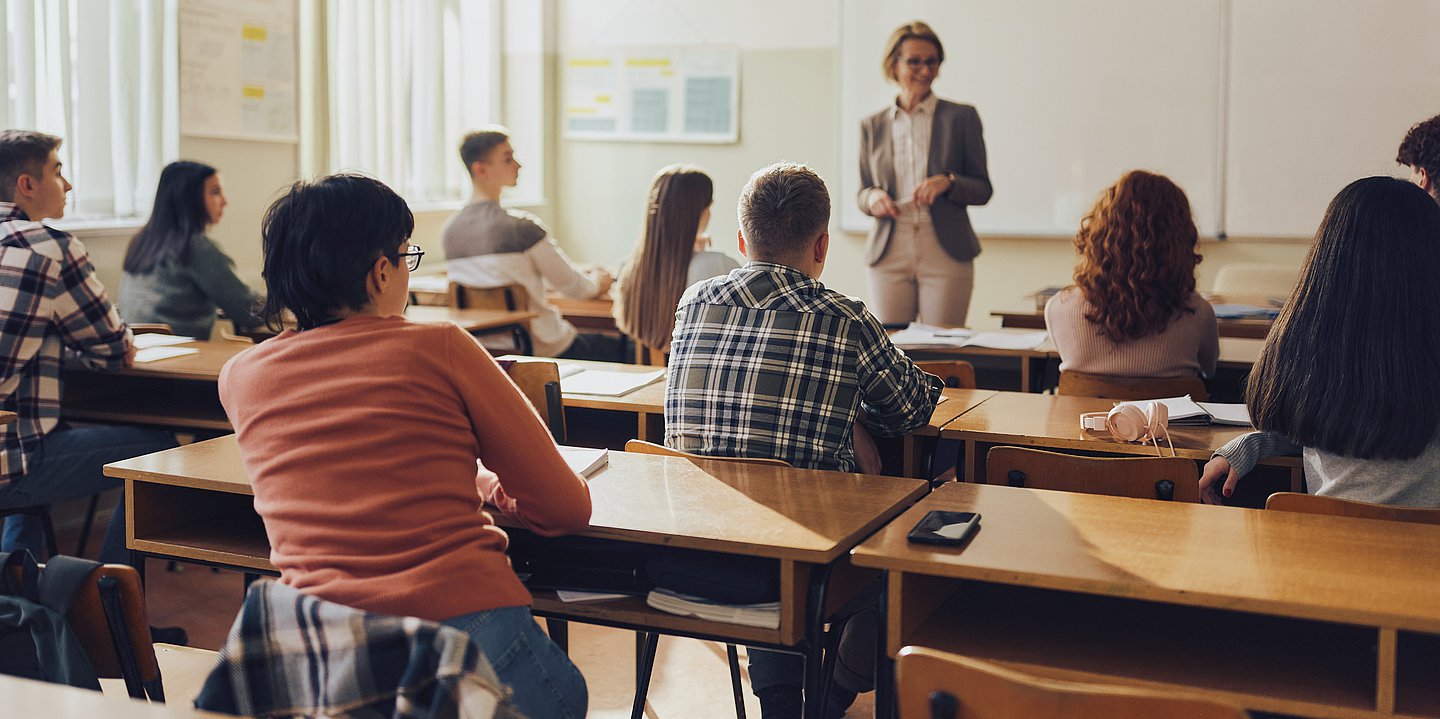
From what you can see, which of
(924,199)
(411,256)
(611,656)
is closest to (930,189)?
(924,199)

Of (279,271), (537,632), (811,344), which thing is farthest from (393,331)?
(811,344)

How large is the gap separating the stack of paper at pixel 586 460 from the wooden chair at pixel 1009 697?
0.89 meters

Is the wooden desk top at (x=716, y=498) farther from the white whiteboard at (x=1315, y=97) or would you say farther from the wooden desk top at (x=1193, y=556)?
the white whiteboard at (x=1315, y=97)

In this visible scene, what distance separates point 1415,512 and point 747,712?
1481 mm

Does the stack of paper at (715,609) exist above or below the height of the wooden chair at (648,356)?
below

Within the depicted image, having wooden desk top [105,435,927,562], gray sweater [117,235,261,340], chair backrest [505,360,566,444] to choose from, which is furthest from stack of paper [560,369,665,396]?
gray sweater [117,235,261,340]

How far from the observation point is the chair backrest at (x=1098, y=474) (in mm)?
2186

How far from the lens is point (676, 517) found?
189 centimetres

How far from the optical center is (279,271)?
5.39ft

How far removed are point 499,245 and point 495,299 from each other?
0.20 metres

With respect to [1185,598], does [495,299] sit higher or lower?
higher

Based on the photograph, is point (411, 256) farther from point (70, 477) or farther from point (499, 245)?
point (499, 245)

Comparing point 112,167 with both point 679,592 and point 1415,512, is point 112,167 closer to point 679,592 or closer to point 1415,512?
point 679,592

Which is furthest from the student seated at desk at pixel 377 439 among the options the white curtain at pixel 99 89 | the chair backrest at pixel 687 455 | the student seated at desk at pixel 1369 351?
the white curtain at pixel 99 89
